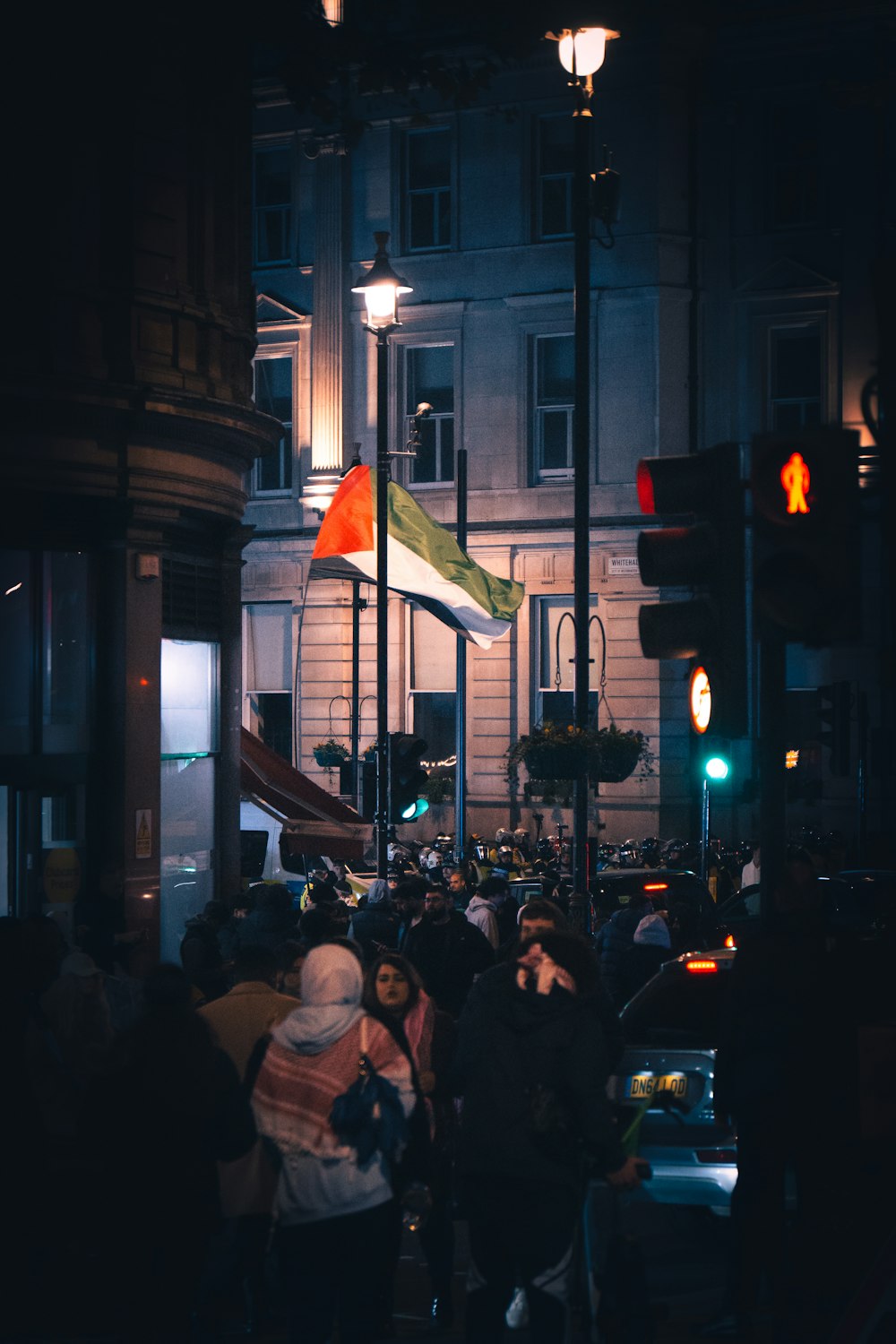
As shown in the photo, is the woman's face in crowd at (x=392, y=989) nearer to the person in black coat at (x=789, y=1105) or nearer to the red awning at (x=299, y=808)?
the person in black coat at (x=789, y=1105)

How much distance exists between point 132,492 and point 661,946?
595 cm

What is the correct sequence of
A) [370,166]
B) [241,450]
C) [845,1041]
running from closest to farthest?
1. [845,1041]
2. [241,450]
3. [370,166]

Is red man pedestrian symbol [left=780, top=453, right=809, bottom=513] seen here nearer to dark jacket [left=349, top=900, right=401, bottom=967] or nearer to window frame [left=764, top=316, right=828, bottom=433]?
dark jacket [left=349, top=900, right=401, bottom=967]

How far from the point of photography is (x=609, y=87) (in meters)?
35.6

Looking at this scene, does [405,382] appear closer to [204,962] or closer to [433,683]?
[433,683]

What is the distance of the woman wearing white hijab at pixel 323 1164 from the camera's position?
20.3ft

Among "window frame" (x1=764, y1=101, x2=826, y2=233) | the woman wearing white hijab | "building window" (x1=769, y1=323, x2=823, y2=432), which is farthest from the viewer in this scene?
"building window" (x1=769, y1=323, x2=823, y2=432)

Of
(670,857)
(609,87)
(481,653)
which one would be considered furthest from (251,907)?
(609,87)

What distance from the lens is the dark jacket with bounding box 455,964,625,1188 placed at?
6285 millimetres

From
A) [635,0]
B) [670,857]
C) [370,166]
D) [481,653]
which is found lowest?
[670,857]

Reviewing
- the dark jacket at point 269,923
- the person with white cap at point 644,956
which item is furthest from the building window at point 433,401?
the person with white cap at point 644,956

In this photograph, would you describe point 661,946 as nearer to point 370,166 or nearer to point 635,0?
point 635,0

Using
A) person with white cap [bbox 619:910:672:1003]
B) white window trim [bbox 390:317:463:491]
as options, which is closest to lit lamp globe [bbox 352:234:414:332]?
person with white cap [bbox 619:910:672:1003]

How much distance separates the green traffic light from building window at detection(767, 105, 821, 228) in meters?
23.9
